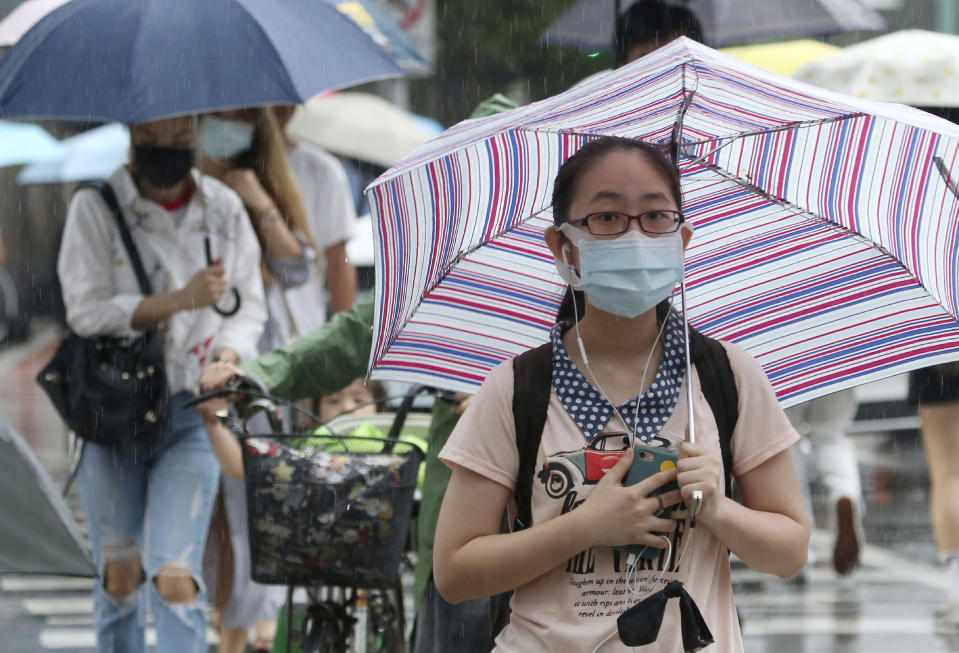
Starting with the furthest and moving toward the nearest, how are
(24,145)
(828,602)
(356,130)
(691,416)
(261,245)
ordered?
(356,130) → (24,145) → (828,602) → (261,245) → (691,416)

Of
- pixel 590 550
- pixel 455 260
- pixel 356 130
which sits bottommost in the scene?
pixel 590 550

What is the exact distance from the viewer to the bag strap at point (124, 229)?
5762 mm

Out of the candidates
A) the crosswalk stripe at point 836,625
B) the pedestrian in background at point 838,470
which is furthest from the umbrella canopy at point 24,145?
the crosswalk stripe at point 836,625

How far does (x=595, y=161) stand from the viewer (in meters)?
2.91

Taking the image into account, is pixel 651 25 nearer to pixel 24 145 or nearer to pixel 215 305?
pixel 215 305

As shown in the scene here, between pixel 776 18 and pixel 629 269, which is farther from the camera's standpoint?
pixel 776 18

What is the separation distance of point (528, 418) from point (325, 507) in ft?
5.95

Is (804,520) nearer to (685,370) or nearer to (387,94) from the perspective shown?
(685,370)

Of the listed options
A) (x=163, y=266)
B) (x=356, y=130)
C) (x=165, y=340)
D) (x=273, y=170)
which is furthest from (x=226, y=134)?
(x=356, y=130)

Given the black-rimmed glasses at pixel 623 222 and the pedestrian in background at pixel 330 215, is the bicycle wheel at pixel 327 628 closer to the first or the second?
the black-rimmed glasses at pixel 623 222

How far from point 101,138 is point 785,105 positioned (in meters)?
12.3

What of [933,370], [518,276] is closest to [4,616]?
[933,370]

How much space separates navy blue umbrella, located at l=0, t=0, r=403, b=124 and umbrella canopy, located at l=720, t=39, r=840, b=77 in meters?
4.93

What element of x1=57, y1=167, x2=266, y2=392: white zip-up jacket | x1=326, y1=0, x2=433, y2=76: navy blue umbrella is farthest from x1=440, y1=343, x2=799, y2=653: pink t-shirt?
x1=326, y1=0, x2=433, y2=76: navy blue umbrella
